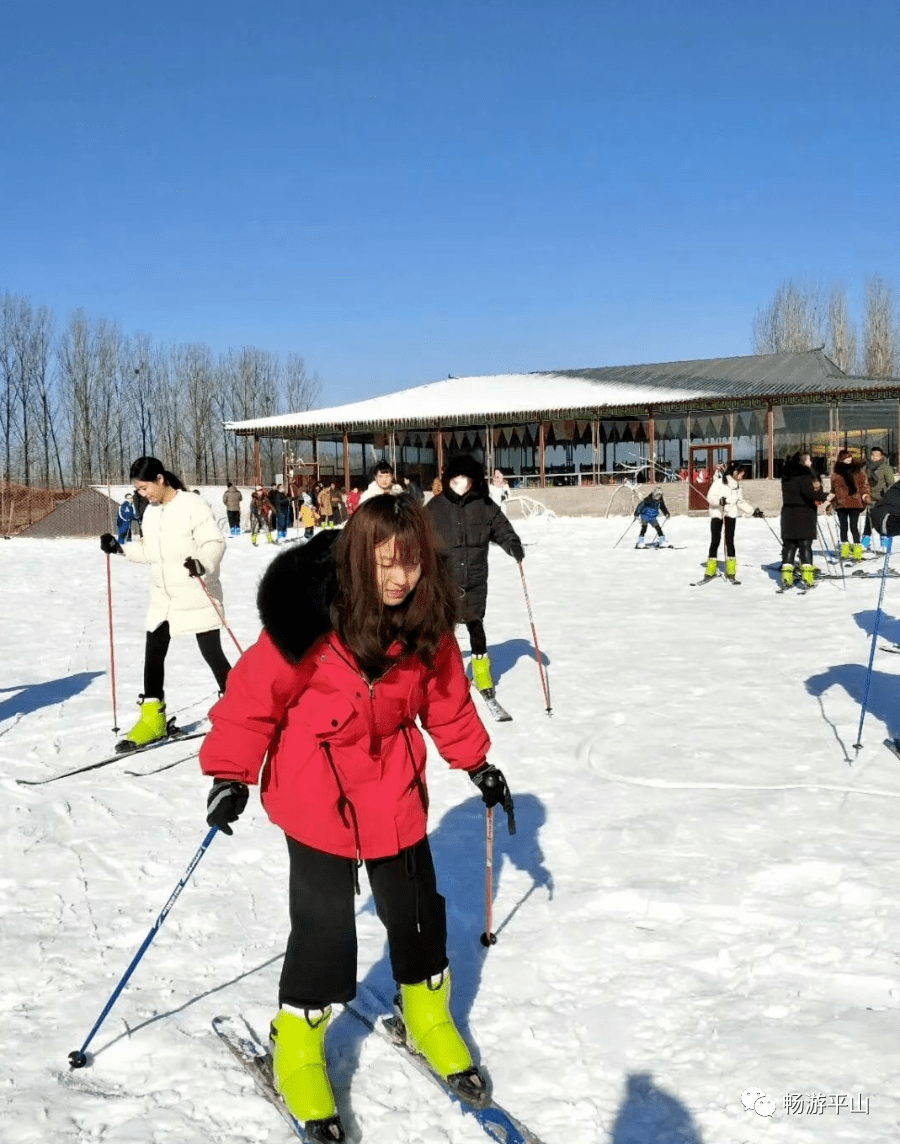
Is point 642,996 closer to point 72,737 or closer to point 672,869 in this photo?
point 672,869

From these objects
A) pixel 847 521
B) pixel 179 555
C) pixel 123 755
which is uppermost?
pixel 179 555

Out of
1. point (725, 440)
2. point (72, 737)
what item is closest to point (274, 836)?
Answer: point (72, 737)

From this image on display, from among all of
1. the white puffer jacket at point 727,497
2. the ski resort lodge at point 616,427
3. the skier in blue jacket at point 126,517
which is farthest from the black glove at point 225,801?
the ski resort lodge at point 616,427

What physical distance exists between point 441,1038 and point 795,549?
10559 millimetres

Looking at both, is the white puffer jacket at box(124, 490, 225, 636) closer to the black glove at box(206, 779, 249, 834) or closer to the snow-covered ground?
the snow-covered ground

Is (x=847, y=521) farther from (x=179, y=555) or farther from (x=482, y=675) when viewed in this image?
(x=179, y=555)

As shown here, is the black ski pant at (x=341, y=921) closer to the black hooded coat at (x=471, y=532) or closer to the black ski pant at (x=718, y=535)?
the black hooded coat at (x=471, y=532)

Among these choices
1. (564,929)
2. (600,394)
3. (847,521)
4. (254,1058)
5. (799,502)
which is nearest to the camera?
(254,1058)

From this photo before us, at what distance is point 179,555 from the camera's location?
5.60 meters

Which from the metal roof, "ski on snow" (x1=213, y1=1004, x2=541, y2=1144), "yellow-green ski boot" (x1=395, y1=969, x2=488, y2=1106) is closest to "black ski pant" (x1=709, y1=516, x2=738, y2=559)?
"ski on snow" (x1=213, y1=1004, x2=541, y2=1144)

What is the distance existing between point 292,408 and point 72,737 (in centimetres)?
5692

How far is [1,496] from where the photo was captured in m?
30.1

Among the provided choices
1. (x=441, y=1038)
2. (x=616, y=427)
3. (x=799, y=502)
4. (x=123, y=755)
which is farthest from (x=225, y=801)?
(x=616, y=427)

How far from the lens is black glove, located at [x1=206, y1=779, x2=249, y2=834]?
229cm
